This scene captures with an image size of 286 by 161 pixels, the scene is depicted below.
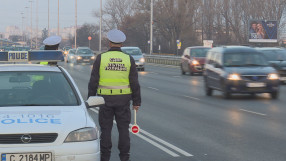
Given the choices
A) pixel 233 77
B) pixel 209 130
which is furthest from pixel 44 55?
pixel 233 77

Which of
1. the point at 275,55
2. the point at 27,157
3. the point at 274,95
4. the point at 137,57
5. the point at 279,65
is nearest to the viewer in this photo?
the point at 27,157

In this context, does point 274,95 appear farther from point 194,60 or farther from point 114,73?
point 194,60

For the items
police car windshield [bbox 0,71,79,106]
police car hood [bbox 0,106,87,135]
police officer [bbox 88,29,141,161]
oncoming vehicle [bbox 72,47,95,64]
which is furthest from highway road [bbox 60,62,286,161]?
oncoming vehicle [bbox 72,47,95,64]

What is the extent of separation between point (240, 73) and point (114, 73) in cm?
1211

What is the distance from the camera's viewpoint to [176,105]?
17688mm

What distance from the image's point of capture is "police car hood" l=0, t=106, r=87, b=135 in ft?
21.0

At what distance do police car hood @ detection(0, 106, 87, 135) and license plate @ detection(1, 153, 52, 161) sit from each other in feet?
0.74

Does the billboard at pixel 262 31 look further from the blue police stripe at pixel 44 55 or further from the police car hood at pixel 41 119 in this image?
the police car hood at pixel 41 119

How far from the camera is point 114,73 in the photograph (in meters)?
7.95

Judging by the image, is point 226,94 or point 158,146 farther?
point 226,94

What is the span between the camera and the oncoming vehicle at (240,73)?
19.5 m

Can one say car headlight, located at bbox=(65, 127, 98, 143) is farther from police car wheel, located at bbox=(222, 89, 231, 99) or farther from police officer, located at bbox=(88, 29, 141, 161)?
police car wheel, located at bbox=(222, 89, 231, 99)

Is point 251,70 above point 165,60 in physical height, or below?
above

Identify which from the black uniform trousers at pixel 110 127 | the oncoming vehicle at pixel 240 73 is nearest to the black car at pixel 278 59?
the oncoming vehicle at pixel 240 73
